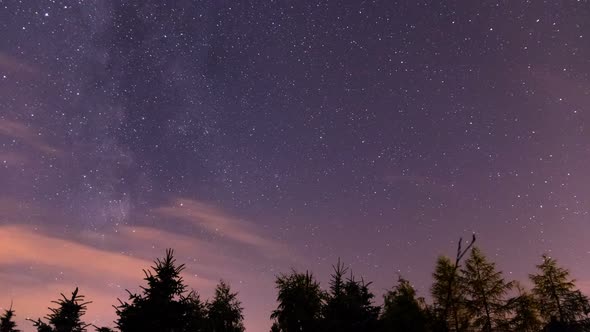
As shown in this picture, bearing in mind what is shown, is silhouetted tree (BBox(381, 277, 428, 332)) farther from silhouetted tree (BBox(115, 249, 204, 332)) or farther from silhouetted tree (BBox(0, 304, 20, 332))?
silhouetted tree (BBox(0, 304, 20, 332))

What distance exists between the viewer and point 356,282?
25.4m

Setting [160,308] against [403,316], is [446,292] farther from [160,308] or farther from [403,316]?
[160,308]

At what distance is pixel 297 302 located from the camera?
27.9 metres

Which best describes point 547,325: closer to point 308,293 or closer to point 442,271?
point 442,271

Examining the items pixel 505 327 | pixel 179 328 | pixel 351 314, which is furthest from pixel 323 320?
pixel 505 327

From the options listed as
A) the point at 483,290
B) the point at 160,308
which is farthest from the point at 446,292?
the point at 160,308

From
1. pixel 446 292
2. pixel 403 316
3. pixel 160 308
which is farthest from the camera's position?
pixel 446 292

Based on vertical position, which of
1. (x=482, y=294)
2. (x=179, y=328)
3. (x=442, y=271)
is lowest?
(x=179, y=328)

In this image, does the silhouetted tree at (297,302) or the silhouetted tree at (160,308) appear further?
the silhouetted tree at (297,302)

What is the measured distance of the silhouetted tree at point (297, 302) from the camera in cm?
2706

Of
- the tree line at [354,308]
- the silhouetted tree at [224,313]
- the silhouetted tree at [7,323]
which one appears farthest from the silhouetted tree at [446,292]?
the silhouetted tree at [7,323]

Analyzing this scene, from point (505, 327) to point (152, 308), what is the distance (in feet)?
74.8

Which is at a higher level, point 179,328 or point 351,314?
point 351,314

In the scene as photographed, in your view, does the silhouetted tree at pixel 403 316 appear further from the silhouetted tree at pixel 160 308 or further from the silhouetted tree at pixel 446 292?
the silhouetted tree at pixel 160 308
